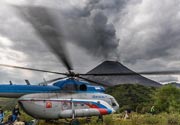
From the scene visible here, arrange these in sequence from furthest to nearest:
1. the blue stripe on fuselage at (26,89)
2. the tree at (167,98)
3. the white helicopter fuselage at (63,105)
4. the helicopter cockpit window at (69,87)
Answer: the tree at (167,98), the helicopter cockpit window at (69,87), the white helicopter fuselage at (63,105), the blue stripe on fuselage at (26,89)

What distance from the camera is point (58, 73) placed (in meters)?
17.5

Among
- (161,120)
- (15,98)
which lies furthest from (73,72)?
(161,120)

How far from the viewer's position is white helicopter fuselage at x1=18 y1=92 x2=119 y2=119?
17.2m

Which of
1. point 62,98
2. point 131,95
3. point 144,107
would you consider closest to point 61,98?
point 62,98

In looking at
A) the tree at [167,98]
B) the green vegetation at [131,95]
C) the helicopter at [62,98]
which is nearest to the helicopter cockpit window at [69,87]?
the helicopter at [62,98]

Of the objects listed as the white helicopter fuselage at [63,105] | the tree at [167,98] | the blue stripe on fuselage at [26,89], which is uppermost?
the tree at [167,98]

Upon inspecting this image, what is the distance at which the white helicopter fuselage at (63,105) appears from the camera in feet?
56.4

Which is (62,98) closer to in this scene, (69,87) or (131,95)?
(69,87)

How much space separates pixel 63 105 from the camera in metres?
17.8

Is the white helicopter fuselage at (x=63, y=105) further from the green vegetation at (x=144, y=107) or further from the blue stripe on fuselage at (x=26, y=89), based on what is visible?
the green vegetation at (x=144, y=107)

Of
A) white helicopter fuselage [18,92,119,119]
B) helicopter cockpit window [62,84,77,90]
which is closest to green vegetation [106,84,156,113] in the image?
white helicopter fuselage [18,92,119,119]

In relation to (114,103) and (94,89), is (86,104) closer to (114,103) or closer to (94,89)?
(94,89)

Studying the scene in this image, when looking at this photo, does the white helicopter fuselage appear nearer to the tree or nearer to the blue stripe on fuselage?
the blue stripe on fuselage

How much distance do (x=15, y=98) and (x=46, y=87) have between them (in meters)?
2.01
